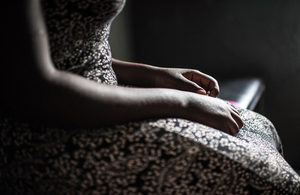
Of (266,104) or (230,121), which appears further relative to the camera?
(266,104)

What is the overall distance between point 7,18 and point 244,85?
4.31 ft

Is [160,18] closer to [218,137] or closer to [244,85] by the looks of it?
[244,85]

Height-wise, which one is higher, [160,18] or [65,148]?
[160,18]

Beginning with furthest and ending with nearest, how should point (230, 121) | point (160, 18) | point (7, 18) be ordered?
point (160, 18)
point (230, 121)
point (7, 18)

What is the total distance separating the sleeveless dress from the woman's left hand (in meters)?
0.22

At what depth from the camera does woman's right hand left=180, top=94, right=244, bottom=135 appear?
1.39 ft

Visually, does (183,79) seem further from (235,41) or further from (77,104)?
(235,41)

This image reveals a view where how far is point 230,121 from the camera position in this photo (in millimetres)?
453

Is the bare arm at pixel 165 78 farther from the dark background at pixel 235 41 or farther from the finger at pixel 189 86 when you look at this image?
the dark background at pixel 235 41

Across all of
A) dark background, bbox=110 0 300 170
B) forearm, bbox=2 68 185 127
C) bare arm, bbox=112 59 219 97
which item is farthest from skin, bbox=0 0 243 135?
dark background, bbox=110 0 300 170

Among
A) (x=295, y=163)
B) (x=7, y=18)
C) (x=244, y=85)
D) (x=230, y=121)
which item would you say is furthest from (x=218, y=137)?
(x=295, y=163)

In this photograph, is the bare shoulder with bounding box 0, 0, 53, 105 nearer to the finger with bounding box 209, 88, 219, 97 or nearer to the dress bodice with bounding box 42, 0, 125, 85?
the dress bodice with bounding box 42, 0, 125, 85

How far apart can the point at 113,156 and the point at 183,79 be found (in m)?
0.32

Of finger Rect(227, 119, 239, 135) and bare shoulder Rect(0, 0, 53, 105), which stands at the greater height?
bare shoulder Rect(0, 0, 53, 105)
